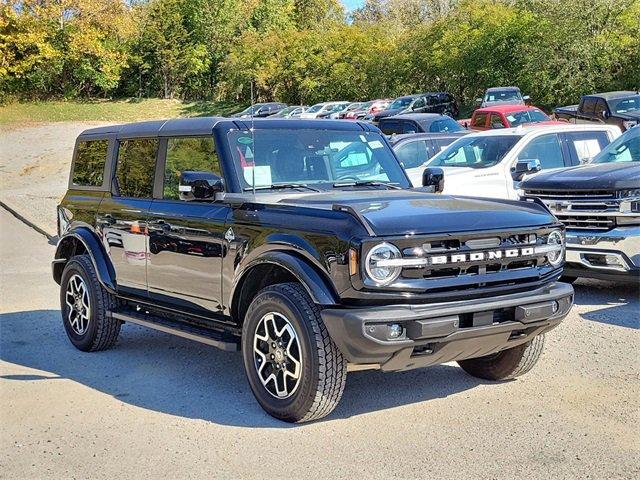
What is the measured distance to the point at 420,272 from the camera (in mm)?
4766

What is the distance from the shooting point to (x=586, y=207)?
8602 mm

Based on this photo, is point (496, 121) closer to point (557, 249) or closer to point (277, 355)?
point (557, 249)

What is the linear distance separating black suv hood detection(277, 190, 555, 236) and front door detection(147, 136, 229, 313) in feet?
2.00

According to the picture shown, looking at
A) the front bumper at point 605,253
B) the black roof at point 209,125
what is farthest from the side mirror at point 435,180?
the front bumper at point 605,253

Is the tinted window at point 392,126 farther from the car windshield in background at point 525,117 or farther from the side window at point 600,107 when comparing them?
the side window at point 600,107

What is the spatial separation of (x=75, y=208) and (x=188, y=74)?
59278 millimetres

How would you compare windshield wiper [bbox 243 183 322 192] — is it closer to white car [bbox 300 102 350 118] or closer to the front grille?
the front grille

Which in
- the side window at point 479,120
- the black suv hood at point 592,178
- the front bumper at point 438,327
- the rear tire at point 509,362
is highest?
the side window at point 479,120

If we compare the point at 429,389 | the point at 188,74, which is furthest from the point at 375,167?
the point at 188,74

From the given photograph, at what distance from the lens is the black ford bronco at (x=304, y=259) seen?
4.73 meters

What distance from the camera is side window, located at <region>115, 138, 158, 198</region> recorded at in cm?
679

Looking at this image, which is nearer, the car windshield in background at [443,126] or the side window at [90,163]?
the side window at [90,163]

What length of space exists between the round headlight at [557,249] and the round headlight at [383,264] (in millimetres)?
1241

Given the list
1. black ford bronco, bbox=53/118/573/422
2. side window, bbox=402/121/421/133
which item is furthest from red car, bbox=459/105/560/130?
black ford bronco, bbox=53/118/573/422
